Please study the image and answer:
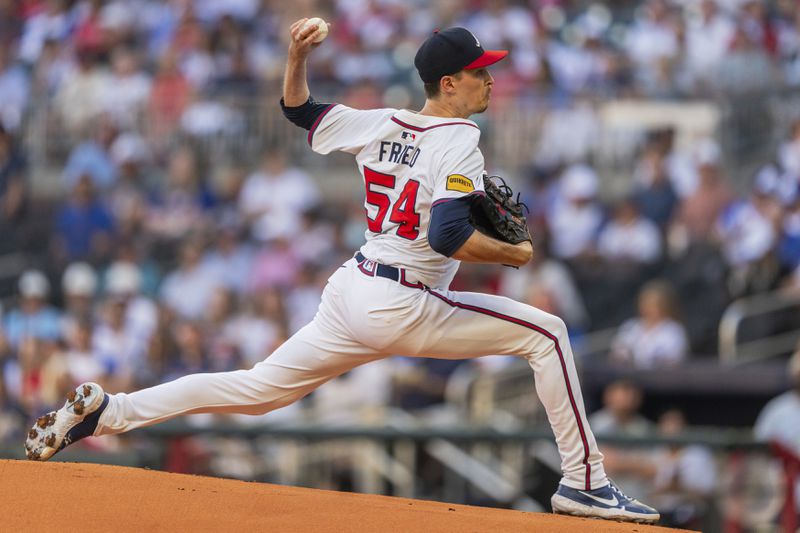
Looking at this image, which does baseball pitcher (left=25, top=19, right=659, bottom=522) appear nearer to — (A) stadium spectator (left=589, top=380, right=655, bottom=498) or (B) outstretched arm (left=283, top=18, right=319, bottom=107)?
(B) outstretched arm (left=283, top=18, right=319, bottom=107)

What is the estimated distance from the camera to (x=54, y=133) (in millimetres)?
14508

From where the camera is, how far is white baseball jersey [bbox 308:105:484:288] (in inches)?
193

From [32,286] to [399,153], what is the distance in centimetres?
742

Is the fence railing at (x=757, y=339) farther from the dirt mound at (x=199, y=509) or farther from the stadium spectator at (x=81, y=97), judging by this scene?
the stadium spectator at (x=81, y=97)

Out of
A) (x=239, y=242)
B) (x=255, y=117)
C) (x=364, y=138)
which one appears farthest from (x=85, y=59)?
(x=364, y=138)

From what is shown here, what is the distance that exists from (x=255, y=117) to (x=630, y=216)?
4574 millimetres

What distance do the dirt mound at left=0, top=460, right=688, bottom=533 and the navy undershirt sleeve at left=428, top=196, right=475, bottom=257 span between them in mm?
1087

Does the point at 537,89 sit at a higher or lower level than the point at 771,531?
higher

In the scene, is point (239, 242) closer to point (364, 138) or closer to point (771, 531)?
point (771, 531)

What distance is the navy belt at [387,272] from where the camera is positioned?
5.04 m

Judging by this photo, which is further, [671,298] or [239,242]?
[239,242]

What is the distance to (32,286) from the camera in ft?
38.1

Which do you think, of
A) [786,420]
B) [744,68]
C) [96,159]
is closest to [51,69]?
[96,159]

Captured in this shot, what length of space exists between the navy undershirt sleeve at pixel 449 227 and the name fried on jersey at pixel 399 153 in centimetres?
30
